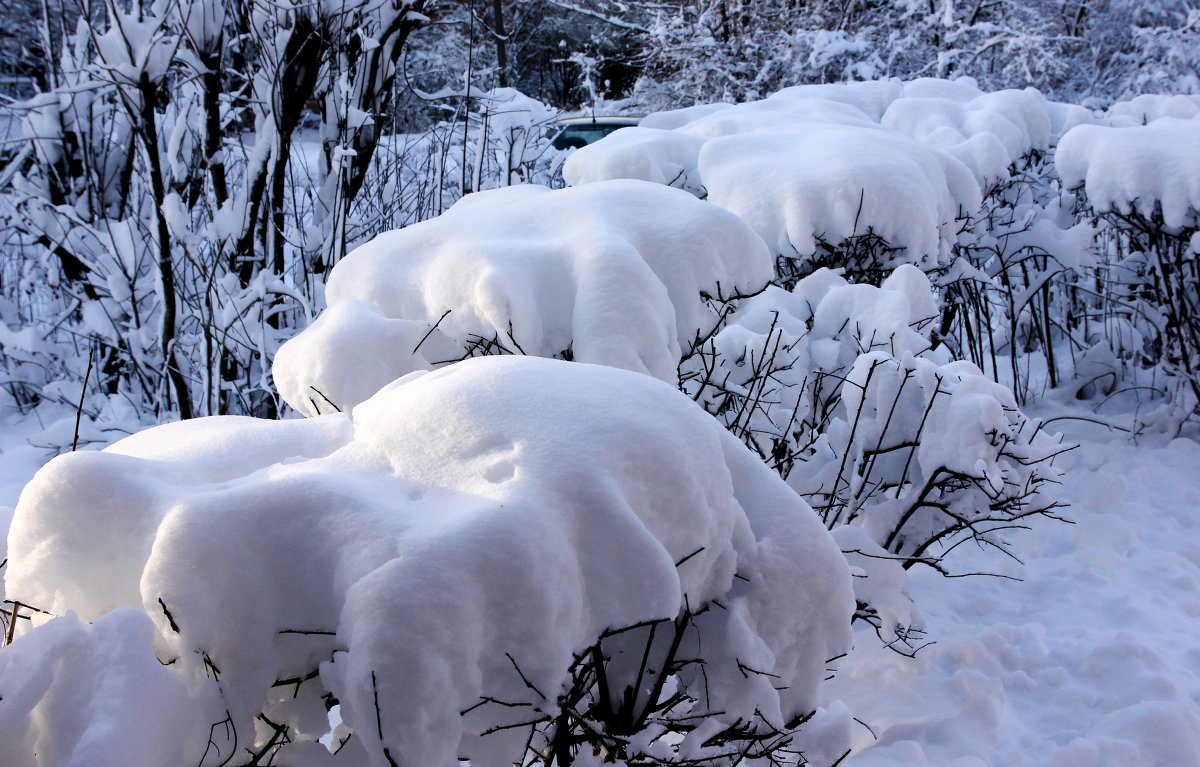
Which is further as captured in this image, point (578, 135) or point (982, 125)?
point (578, 135)

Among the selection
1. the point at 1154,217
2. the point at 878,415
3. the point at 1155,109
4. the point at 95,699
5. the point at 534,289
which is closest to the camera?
the point at 95,699

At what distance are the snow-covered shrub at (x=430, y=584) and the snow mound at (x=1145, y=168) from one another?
14.2 feet

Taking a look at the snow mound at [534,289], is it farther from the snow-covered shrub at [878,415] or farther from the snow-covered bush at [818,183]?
the snow-covered bush at [818,183]

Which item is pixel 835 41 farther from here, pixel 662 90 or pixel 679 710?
→ pixel 679 710

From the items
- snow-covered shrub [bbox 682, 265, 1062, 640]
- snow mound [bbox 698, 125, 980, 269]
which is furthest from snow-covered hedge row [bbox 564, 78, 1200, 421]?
snow-covered shrub [bbox 682, 265, 1062, 640]

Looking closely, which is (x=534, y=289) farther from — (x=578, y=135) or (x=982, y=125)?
(x=578, y=135)

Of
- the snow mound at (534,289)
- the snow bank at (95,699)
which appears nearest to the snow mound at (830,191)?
the snow mound at (534,289)

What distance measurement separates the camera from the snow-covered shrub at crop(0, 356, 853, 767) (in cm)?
118

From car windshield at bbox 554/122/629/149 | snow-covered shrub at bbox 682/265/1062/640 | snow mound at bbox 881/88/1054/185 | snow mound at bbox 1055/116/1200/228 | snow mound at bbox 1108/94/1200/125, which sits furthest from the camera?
car windshield at bbox 554/122/629/149

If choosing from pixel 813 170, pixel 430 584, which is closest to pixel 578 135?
pixel 813 170

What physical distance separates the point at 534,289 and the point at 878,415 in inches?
48.9

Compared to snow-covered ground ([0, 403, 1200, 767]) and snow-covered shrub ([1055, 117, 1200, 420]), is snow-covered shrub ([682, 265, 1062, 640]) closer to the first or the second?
snow-covered ground ([0, 403, 1200, 767])

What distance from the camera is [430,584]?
1.20m

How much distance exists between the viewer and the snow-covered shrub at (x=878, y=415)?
2.72 meters
